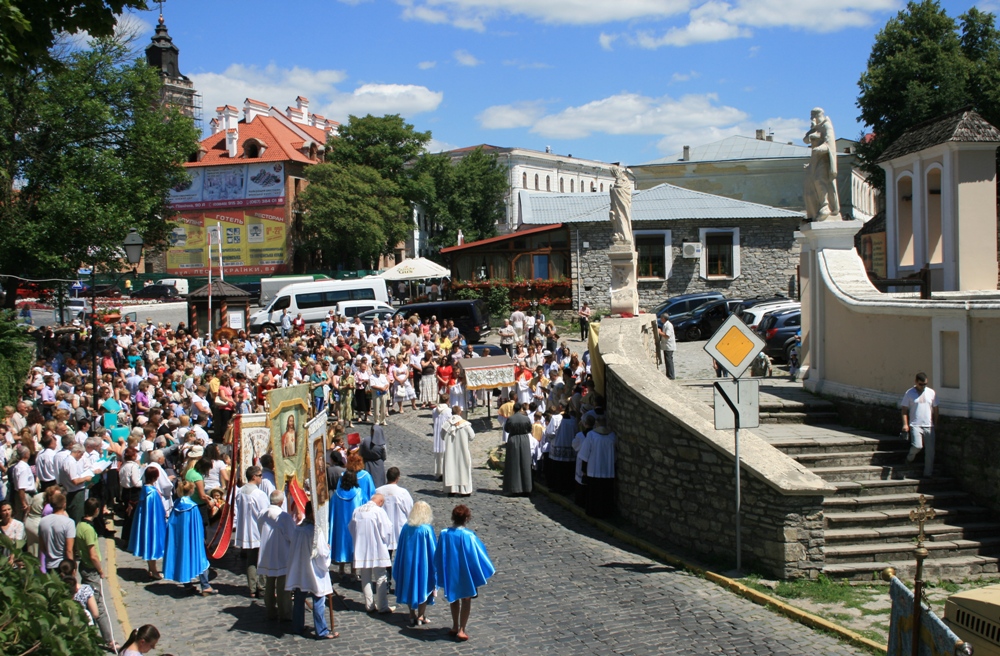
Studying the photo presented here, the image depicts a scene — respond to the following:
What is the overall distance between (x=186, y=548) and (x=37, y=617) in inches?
187

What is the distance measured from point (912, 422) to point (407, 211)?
2116 inches

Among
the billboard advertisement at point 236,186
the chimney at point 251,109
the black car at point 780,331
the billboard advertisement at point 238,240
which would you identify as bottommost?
the black car at point 780,331

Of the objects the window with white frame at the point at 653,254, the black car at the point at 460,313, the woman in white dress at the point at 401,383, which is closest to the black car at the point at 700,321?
the black car at the point at 460,313

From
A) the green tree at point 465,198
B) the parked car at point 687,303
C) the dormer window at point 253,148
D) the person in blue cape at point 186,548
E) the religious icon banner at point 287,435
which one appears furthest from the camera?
the green tree at point 465,198

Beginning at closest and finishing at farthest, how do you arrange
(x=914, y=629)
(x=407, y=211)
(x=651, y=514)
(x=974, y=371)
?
(x=914, y=629), (x=974, y=371), (x=651, y=514), (x=407, y=211)

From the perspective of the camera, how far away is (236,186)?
60156 millimetres

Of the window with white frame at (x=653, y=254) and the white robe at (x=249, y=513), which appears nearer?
the white robe at (x=249, y=513)

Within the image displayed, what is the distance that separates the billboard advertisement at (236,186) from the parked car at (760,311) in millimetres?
40319

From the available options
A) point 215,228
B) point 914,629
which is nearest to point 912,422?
point 914,629

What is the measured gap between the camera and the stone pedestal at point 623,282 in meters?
17.5

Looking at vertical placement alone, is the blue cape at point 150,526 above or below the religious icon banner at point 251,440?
below

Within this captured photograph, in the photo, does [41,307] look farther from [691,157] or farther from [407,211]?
[691,157]

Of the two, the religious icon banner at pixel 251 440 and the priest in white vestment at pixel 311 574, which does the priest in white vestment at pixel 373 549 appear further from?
the religious icon banner at pixel 251 440

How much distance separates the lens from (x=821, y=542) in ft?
32.2
